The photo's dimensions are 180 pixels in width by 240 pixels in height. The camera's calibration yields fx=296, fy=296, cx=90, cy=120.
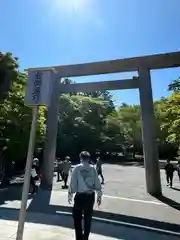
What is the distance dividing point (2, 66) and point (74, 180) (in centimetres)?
312

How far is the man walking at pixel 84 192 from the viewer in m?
4.79

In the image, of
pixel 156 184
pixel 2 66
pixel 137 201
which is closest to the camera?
pixel 2 66

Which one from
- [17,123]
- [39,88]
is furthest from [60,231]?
[17,123]

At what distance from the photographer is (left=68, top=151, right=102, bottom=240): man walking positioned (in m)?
4.79

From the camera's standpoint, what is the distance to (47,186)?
42.6ft

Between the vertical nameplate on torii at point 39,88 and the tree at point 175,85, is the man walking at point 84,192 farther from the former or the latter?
the tree at point 175,85

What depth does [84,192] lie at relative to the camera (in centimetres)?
484

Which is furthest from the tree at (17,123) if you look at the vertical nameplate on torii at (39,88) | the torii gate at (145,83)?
the vertical nameplate on torii at (39,88)

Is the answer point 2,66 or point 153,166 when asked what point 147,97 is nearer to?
point 153,166

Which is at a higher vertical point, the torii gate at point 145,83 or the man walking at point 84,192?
the torii gate at point 145,83

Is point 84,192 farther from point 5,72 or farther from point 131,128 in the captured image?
point 131,128

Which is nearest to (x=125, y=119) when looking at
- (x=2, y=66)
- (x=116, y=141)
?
(x=116, y=141)

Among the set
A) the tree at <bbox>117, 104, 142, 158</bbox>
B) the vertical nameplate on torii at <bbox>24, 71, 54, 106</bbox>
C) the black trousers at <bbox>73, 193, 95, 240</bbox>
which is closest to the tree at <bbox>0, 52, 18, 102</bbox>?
the vertical nameplate on torii at <bbox>24, 71, 54, 106</bbox>

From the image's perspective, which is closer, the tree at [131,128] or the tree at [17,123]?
the tree at [17,123]
